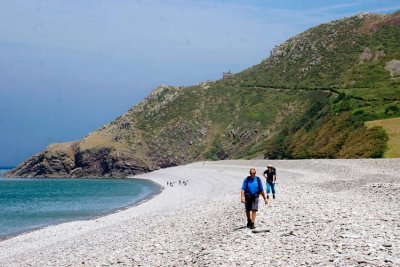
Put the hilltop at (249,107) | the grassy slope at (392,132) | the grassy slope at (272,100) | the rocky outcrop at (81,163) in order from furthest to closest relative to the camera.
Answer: the rocky outcrop at (81,163) → the hilltop at (249,107) → the grassy slope at (272,100) → the grassy slope at (392,132)

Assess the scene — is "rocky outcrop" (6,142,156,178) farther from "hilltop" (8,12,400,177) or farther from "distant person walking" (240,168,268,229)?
"distant person walking" (240,168,268,229)

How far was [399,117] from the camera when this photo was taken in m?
79.1

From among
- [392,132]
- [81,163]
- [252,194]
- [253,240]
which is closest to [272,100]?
[81,163]

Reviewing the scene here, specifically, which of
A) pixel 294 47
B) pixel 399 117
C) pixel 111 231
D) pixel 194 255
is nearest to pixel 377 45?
pixel 294 47

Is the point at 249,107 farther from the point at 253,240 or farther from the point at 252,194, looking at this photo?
the point at 253,240

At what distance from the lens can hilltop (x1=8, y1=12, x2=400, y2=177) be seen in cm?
12838

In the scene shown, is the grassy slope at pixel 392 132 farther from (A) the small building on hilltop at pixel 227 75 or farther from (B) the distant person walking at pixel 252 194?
(A) the small building on hilltop at pixel 227 75

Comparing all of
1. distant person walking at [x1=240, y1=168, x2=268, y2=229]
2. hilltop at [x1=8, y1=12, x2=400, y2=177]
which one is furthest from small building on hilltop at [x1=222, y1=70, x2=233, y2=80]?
distant person walking at [x1=240, y1=168, x2=268, y2=229]

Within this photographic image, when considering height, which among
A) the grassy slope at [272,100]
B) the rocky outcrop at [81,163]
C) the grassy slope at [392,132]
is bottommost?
the rocky outcrop at [81,163]

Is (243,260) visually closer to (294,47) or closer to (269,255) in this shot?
(269,255)

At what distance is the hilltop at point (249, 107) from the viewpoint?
421ft

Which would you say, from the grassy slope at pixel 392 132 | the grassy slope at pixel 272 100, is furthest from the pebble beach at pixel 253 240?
the grassy slope at pixel 272 100

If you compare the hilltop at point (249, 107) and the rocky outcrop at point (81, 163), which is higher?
the hilltop at point (249, 107)

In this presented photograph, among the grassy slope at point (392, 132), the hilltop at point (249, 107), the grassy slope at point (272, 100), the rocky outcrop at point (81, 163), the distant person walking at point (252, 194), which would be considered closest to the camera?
the distant person walking at point (252, 194)
